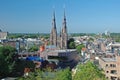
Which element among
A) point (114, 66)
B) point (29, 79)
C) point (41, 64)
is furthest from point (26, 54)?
point (29, 79)

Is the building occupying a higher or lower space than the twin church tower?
lower

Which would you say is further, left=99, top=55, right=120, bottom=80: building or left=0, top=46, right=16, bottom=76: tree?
left=0, top=46, right=16, bottom=76: tree

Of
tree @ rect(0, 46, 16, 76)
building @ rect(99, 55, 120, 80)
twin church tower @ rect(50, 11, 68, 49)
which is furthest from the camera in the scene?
twin church tower @ rect(50, 11, 68, 49)

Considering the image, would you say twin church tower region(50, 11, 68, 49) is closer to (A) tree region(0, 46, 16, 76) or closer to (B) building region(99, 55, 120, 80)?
(A) tree region(0, 46, 16, 76)

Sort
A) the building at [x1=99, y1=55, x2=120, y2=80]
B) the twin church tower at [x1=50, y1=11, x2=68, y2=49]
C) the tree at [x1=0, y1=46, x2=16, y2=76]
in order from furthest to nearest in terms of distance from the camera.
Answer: the twin church tower at [x1=50, y1=11, x2=68, y2=49] < the tree at [x1=0, y1=46, x2=16, y2=76] < the building at [x1=99, y1=55, x2=120, y2=80]

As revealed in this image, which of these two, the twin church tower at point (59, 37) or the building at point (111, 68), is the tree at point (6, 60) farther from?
the twin church tower at point (59, 37)

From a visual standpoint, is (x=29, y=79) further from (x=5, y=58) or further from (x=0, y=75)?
(x=5, y=58)

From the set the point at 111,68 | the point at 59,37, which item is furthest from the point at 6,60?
the point at 59,37

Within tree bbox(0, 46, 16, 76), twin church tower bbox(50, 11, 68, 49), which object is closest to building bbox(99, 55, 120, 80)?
tree bbox(0, 46, 16, 76)
